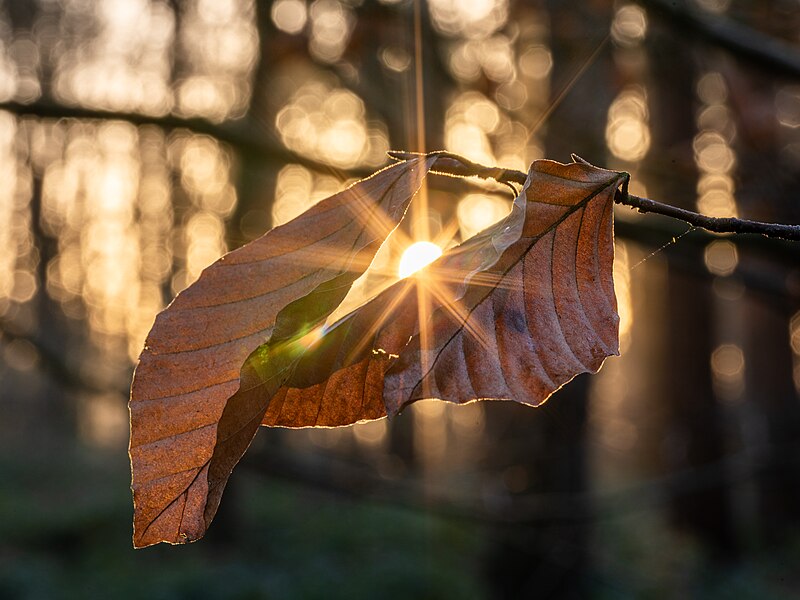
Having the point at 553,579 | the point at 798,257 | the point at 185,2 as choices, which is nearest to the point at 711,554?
the point at 553,579

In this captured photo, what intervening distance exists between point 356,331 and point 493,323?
0.08m

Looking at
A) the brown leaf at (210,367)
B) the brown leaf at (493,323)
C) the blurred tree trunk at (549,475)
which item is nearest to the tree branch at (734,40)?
the brown leaf at (493,323)

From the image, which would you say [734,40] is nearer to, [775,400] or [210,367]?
[210,367]

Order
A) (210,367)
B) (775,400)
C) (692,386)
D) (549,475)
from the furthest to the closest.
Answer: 1. (775,400)
2. (692,386)
3. (549,475)
4. (210,367)

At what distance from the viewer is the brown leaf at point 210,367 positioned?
36cm

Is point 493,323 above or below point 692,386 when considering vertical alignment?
below

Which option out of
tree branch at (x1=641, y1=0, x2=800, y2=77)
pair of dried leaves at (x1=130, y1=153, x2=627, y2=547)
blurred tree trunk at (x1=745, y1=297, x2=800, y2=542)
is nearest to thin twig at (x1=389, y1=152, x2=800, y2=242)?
pair of dried leaves at (x1=130, y1=153, x2=627, y2=547)

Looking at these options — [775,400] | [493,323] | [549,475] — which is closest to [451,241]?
[493,323]

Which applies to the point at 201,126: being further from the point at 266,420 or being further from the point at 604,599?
the point at 604,599

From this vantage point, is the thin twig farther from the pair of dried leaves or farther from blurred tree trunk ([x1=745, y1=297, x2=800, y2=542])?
blurred tree trunk ([x1=745, y1=297, x2=800, y2=542])

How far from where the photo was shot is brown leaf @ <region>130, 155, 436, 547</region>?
36 centimetres

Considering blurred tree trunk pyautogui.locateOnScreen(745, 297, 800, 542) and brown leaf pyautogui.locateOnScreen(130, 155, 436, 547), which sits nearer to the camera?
brown leaf pyautogui.locateOnScreen(130, 155, 436, 547)

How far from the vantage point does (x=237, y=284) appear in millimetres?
384

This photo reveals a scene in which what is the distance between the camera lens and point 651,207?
1.22 ft
